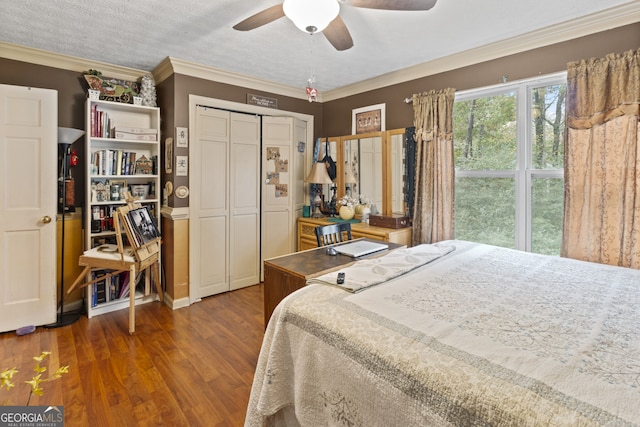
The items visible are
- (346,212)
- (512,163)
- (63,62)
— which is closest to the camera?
(512,163)

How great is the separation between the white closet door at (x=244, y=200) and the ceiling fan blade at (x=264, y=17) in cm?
179

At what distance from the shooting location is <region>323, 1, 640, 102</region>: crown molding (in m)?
2.17

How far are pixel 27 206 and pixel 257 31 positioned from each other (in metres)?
2.39

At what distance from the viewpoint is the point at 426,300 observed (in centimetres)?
135

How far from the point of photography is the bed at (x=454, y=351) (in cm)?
81

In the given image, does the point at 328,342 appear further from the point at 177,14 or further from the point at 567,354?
the point at 177,14

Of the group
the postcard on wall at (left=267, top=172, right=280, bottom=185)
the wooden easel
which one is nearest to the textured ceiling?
the postcard on wall at (left=267, top=172, right=280, bottom=185)

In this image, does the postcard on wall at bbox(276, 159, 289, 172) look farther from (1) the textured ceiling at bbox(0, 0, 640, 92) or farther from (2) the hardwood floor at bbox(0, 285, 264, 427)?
(2) the hardwood floor at bbox(0, 285, 264, 427)

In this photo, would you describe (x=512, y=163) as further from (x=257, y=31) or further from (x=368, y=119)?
(x=257, y=31)

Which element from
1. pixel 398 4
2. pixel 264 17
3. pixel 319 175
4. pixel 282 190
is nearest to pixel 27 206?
pixel 282 190

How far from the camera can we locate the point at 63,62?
304cm

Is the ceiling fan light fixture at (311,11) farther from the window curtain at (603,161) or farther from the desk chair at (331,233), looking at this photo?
the window curtain at (603,161)

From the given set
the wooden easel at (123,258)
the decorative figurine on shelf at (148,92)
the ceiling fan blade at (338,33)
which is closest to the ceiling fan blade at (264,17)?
the ceiling fan blade at (338,33)

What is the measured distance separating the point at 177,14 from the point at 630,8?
3.01m
